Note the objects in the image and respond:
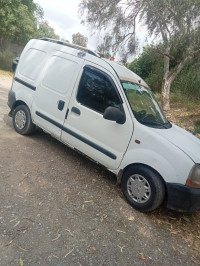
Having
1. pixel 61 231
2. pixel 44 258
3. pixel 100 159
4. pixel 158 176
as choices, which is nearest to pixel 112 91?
pixel 100 159

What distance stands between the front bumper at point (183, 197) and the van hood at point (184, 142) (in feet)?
1.35

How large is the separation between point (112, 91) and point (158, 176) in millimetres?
1561

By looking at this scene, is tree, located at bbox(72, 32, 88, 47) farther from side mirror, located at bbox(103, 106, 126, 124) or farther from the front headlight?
the front headlight

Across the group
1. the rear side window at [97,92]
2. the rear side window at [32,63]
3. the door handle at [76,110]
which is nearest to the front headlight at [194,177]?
the rear side window at [97,92]

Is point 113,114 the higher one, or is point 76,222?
point 113,114

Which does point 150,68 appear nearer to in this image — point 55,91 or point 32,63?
point 32,63

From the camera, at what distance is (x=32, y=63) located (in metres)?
5.32

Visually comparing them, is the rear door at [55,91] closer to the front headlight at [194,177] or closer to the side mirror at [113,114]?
the side mirror at [113,114]

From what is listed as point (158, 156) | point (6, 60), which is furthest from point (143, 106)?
point (6, 60)

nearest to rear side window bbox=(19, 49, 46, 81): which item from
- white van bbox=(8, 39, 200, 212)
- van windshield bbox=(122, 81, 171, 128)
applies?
white van bbox=(8, 39, 200, 212)

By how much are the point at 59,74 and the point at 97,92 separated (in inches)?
39.9

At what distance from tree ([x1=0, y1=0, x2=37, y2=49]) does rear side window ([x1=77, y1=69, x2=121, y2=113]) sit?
16365mm

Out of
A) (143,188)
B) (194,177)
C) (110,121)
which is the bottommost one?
(143,188)

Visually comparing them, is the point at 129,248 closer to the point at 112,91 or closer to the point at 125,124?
the point at 125,124
